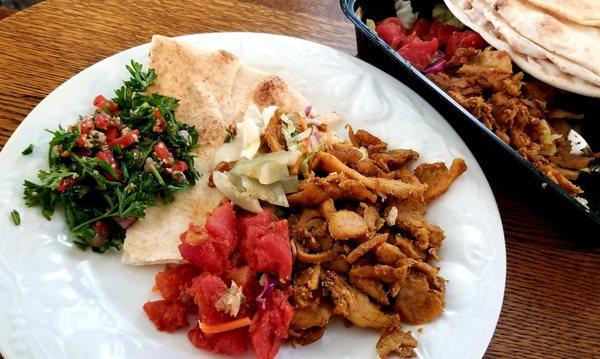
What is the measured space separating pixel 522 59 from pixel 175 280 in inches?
87.9

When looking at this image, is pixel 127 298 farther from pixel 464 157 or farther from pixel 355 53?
pixel 355 53

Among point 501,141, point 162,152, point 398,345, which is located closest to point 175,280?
point 162,152

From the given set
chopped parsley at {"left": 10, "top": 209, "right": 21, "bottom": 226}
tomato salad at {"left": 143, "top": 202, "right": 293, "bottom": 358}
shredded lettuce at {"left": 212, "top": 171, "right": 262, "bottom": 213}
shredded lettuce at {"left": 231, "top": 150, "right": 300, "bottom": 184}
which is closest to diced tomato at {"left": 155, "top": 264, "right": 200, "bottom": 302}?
tomato salad at {"left": 143, "top": 202, "right": 293, "bottom": 358}

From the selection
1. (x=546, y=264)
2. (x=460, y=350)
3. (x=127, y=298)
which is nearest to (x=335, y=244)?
(x=460, y=350)

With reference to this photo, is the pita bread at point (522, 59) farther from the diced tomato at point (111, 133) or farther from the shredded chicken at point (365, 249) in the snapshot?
the diced tomato at point (111, 133)

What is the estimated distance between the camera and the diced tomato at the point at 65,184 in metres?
2.38

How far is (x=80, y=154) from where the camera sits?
251 cm

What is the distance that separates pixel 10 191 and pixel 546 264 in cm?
260

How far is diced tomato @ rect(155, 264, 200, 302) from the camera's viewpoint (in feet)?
7.26

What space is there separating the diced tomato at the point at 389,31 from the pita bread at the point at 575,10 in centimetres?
80

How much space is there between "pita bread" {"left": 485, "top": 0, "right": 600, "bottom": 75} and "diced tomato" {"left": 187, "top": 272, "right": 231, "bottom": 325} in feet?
6.98

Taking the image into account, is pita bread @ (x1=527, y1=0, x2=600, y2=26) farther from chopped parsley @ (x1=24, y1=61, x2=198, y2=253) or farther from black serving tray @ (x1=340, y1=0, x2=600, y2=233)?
chopped parsley @ (x1=24, y1=61, x2=198, y2=253)

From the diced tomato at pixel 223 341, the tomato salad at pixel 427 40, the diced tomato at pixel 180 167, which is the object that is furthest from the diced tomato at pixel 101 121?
the tomato salad at pixel 427 40

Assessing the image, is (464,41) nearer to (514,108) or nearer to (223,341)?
(514,108)
